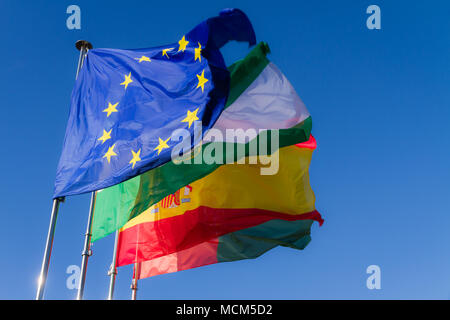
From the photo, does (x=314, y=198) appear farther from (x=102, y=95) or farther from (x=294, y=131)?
(x=102, y=95)

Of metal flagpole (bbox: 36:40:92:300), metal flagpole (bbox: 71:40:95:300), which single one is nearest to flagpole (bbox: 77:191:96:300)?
metal flagpole (bbox: 71:40:95:300)

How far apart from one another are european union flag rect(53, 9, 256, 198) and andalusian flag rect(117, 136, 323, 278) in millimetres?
3049

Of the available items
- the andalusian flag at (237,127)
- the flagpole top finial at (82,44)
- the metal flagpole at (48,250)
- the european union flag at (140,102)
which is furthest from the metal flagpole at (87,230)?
the metal flagpole at (48,250)

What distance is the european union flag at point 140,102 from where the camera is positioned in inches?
402

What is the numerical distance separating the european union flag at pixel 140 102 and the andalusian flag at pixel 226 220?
305 centimetres

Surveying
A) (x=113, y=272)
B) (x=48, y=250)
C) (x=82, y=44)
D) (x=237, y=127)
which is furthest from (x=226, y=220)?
(x=82, y=44)

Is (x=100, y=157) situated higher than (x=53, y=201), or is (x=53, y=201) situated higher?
(x=100, y=157)

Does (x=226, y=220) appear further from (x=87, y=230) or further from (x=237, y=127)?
(x=87, y=230)

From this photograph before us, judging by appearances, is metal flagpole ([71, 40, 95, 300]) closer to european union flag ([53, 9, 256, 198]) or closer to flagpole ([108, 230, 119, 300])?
european union flag ([53, 9, 256, 198])

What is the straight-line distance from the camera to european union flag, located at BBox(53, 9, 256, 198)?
33.5 ft
